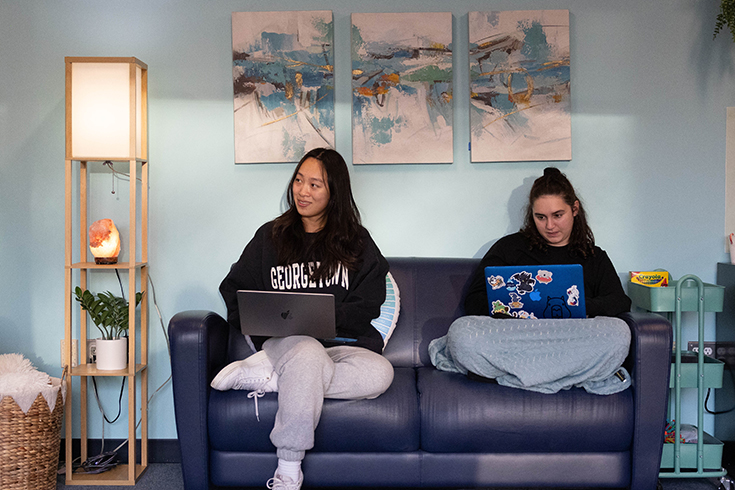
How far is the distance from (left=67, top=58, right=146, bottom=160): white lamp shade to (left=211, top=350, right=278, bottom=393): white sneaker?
963mm

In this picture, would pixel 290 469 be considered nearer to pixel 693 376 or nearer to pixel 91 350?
pixel 91 350

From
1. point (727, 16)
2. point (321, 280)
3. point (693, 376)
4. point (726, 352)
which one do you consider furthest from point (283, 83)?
point (726, 352)

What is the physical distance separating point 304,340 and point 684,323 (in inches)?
67.0

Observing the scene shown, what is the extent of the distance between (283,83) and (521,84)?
40.0 inches

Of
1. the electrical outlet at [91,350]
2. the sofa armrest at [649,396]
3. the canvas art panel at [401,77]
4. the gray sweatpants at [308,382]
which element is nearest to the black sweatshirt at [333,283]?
the gray sweatpants at [308,382]

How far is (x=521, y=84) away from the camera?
251cm

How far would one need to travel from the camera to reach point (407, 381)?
2.02 meters

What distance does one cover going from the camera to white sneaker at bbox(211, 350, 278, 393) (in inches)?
73.4

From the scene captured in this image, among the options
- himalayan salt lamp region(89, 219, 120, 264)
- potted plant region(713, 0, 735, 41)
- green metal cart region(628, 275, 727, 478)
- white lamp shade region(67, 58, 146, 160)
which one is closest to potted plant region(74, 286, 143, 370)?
himalayan salt lamp region(89, 219, 120, 264)

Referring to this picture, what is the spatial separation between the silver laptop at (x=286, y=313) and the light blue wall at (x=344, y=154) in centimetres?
79

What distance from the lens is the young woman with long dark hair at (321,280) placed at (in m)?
1.84

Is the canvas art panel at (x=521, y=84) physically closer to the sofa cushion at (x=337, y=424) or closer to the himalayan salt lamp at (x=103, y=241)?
the sofa cushion at (x=337, y=424)

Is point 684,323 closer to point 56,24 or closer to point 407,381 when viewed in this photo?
point 407,381

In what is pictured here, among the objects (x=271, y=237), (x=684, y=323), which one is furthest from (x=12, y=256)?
(x=684, y=323)
